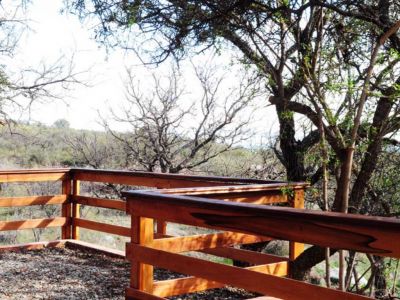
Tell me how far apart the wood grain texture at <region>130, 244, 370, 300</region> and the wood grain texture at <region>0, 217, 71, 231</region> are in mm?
3211

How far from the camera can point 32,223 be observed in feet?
20.5

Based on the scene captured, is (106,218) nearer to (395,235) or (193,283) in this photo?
(193,283)

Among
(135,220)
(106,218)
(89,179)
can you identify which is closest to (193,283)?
(135,220)

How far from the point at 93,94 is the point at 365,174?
26.5 ft

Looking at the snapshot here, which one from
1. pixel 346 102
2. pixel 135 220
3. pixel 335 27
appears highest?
pixel 335 27

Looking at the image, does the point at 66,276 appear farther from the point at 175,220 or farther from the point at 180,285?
A: the point at 175,220

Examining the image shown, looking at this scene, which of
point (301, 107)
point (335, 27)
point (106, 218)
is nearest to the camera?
point (335, 27)

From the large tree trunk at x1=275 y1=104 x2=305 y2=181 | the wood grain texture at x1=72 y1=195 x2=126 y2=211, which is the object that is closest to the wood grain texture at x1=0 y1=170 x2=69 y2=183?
the wood grain texture at x1=72 y1=195 x2=126 y2=211

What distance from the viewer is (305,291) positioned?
7.93ft

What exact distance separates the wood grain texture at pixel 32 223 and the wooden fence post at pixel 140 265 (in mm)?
3151

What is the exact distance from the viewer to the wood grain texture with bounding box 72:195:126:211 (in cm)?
585

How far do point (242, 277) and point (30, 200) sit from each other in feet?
13.7

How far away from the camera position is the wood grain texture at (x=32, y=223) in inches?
238

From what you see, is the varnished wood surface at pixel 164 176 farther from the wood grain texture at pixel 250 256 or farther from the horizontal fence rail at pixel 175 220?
the wood grain texture at pixel 250 256
